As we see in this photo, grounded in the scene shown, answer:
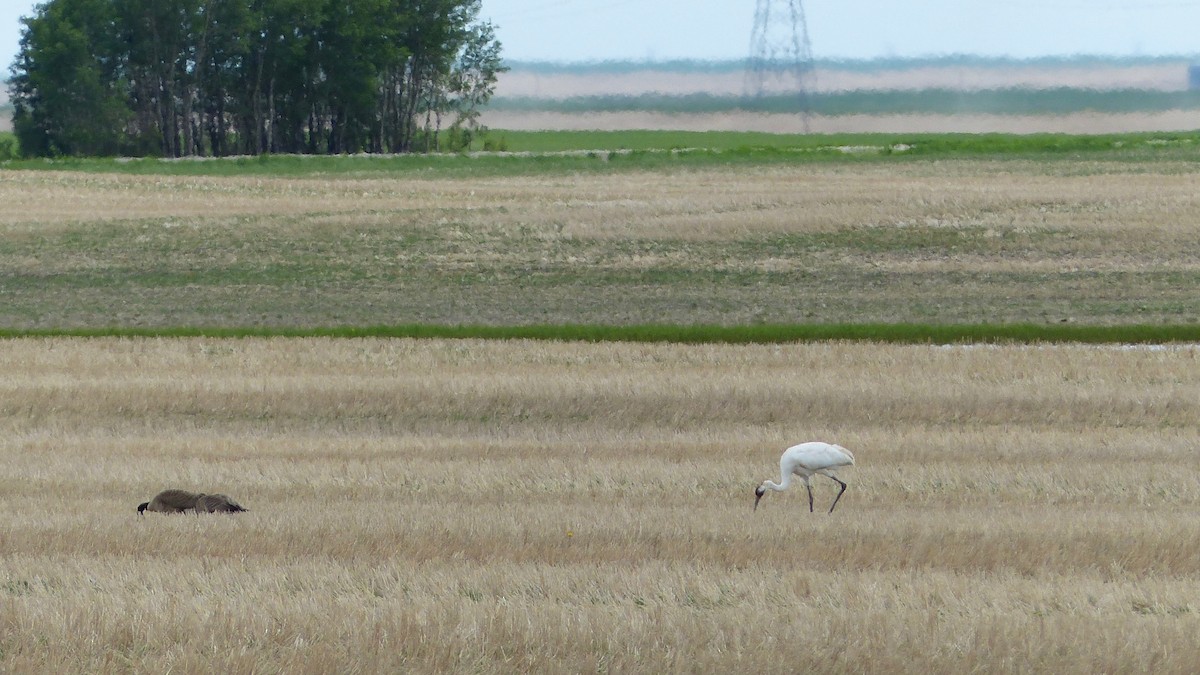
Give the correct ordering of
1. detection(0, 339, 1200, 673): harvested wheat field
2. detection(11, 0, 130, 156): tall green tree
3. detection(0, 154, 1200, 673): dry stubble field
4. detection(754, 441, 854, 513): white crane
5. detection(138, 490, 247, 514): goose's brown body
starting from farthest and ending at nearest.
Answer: detection(11, 0, 130, 156): tall green tree < detection(754, 441, 854, 513): white crane < detection(138, 490, 247, 514): goose's brown body < detection(0, 154, 1200, 673): dry stubble field < detection(0, 339, 1200, 673): harvested wheat field

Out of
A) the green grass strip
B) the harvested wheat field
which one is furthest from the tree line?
the harvested wheat field

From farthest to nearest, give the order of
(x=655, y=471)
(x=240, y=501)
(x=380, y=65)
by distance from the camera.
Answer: (x=380, y=65) < (x=655, y=471) < (x=240, y=501)

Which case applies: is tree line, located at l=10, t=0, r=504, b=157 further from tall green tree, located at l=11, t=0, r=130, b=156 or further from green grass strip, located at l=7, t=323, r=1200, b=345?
green grass strip, located at l=7, t=323, r=1200, b=345

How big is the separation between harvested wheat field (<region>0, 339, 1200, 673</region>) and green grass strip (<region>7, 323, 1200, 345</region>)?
1.88 metres

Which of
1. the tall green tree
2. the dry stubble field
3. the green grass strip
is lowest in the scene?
the green grass strip

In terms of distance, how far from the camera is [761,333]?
68.8ft

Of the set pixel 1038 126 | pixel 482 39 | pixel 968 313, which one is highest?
pixel 482 39

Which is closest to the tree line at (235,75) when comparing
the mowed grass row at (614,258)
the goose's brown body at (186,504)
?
the mowed grass row at (614,258)

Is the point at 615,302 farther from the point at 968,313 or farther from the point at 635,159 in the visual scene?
the point at 635,159

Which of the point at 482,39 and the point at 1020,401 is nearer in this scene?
the point at 1020,401

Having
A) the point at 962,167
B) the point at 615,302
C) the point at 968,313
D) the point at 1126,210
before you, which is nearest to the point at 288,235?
the point at 615,302

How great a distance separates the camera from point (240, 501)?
10.4m

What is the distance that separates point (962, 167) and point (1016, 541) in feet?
161

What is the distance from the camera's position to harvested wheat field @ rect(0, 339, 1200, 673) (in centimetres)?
626
